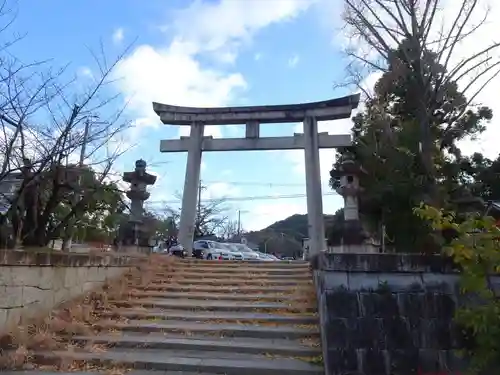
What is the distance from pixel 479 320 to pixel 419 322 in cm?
111

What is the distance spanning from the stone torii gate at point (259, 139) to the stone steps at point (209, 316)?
7.74m

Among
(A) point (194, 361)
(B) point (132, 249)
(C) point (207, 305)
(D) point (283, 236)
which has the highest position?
(D) point (283, 236)

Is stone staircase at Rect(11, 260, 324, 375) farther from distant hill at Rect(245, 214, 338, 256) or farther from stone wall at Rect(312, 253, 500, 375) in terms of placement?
distant hill at Rect(245, 214, 338, 256)

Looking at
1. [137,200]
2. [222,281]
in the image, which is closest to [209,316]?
[222,281]

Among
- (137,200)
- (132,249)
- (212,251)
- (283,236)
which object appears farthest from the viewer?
(283,236)

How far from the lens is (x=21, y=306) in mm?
5605

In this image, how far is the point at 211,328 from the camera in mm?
6203

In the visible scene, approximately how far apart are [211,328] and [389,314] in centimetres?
248

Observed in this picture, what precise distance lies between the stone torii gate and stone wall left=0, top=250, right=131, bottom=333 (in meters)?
7.64

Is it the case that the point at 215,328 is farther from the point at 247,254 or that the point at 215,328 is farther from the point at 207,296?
the point at 247,254

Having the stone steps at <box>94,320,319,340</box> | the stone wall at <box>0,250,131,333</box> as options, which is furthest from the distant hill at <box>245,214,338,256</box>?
the stone steps at <box>94,320,319,340</box>

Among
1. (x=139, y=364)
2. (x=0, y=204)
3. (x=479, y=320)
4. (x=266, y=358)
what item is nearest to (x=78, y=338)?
(x=139, y=364)

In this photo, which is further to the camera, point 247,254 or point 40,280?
point 247,254

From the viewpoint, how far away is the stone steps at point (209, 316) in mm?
6434
